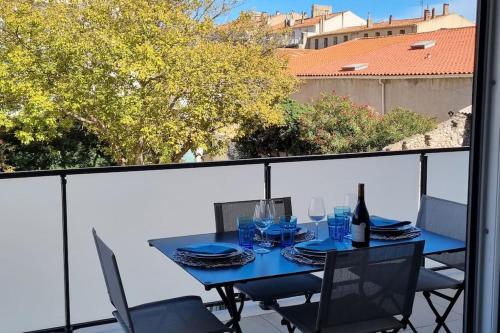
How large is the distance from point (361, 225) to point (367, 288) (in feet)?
1.06

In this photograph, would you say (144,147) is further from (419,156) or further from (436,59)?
(419,156)

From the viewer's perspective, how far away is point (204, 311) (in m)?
2.55

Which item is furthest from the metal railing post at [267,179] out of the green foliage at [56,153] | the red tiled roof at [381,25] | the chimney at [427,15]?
the red tiled roof at [381,25]

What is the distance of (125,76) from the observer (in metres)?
15.7

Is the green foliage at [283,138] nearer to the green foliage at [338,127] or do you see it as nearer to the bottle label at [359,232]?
the green foliage at [338,127]

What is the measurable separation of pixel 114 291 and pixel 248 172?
155 centimetres

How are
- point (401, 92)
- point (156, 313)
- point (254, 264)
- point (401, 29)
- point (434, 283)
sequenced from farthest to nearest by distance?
point (401, 29) < point (401, 92) < point (434, 283) < point (156, 313) < point (254, 264)

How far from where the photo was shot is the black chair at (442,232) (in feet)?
9.41

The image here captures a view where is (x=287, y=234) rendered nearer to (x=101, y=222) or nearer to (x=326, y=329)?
(x=326, y=329)

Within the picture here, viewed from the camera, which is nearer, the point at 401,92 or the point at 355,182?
the point at 355,182

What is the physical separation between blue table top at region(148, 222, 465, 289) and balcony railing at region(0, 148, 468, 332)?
0.79 m

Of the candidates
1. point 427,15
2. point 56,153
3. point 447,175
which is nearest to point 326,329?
point 447,175

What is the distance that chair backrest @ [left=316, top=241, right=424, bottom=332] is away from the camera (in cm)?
212

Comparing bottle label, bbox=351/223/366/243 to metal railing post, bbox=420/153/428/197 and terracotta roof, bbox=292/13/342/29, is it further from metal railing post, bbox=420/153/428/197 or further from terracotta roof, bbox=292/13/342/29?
terracotta roof, bbox=292/13/342/29
